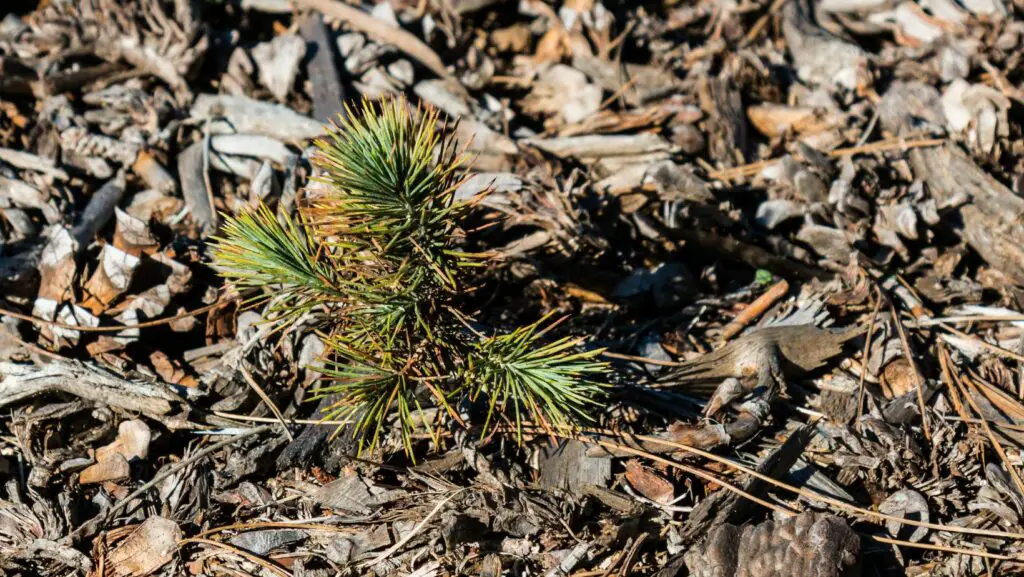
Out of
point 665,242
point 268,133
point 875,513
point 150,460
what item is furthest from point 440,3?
point 875,513

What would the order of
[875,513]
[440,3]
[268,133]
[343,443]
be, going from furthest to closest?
[440,3] < [268,133] < [343,443] < [875,513]

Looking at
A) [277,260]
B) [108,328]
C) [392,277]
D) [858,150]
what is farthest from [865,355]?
[108,328]

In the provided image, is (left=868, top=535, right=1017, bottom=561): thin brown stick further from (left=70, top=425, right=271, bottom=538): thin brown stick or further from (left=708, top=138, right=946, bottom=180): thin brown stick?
(left=70, top=425, right=271, bottom=538): thin brown stick

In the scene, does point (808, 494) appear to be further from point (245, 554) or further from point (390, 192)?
point (245, 554)

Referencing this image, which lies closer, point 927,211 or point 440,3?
point 927,211

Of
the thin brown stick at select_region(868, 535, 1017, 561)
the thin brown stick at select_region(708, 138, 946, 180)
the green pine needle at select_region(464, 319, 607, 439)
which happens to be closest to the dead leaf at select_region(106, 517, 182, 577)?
the green pine needle at select_region(464, 319, 607, 439)

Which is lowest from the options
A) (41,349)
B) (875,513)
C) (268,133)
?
(875,513)

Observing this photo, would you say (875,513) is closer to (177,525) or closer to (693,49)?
(177,525)
